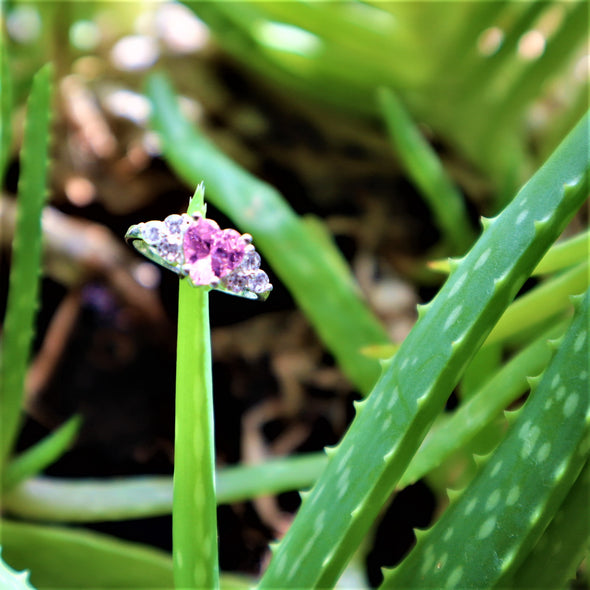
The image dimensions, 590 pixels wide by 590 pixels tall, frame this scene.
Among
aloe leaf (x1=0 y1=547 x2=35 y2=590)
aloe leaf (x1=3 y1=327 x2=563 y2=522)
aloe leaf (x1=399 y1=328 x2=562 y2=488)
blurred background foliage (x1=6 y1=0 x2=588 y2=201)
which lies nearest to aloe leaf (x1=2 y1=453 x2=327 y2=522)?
aloe leaf (x1=3 y1=327 x2=563 y2=522)

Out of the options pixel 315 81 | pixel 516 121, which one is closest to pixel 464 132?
pixel 516 121

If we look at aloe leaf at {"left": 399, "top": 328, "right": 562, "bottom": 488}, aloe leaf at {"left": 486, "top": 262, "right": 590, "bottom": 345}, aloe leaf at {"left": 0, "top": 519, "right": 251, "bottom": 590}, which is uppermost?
aloe leaf at {"left": 486, "top": 262, "right": 590, "bottom": 345}

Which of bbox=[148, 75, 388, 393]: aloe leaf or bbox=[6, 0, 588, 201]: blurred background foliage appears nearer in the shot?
bbox=[148, 75, 388, 393]: aloe leaf

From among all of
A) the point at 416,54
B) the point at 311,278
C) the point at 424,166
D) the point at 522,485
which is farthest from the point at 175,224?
the point at 416,54

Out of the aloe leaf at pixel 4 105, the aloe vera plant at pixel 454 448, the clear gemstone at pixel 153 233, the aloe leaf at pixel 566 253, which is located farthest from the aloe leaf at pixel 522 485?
the aloe leaf at pixel 4 105

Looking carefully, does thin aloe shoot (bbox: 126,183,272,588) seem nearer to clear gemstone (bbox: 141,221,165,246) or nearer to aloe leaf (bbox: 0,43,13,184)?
clear gemstone (bbox: 141,221,165,246)

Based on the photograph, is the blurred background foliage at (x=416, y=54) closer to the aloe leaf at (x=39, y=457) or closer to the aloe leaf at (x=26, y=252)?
the aloe leaf at (x=26, y=252)

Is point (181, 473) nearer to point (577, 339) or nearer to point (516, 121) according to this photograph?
point (577, 339)
